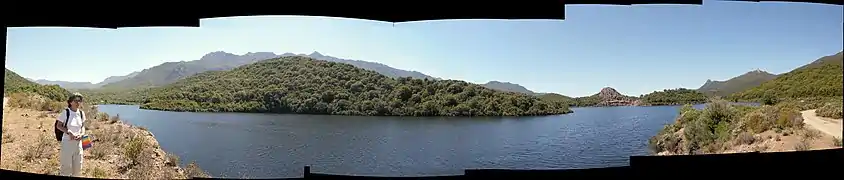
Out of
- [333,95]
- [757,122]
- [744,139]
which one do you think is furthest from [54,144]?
[757,122]

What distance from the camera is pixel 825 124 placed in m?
21.7

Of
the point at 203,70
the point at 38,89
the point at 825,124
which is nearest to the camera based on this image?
the point at 825,124

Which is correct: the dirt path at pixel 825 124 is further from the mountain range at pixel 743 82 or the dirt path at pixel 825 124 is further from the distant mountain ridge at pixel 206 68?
the distant mountain ridge at pixel 206 68

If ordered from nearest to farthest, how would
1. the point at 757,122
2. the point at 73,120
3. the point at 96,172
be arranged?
the point at 73,120
the point at 96,172
the point at 757,122

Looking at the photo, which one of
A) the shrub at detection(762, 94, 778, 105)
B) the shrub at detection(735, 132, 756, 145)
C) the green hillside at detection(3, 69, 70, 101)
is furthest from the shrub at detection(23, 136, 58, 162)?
the shrub at detection(762, 94, 778, 105)

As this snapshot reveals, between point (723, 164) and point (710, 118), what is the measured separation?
24.1 metres

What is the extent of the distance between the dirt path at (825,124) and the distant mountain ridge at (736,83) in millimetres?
5564

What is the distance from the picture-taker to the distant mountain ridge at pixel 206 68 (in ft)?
107

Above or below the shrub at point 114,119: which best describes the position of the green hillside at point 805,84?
above

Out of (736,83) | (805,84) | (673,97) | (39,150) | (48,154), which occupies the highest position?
(736,83)

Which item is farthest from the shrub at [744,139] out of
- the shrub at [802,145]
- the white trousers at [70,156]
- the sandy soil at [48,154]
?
the white trousers at [70,156]

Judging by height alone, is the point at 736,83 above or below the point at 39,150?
above

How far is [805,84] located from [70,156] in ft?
103

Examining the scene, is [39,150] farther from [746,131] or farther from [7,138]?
[746,131]
